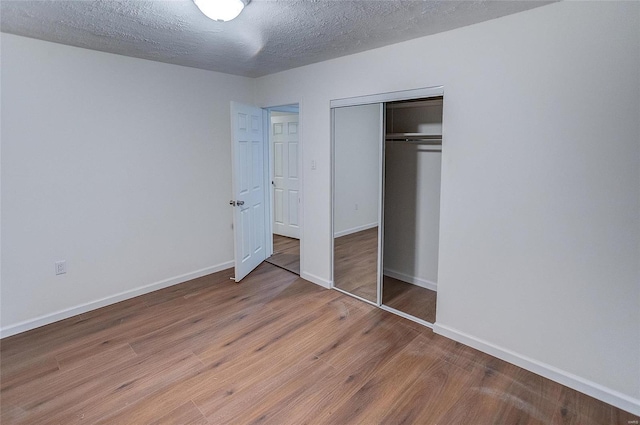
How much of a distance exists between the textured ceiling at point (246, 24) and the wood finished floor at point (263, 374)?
7.83 ft

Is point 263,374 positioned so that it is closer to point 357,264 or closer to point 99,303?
point 357,264

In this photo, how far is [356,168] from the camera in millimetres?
3545

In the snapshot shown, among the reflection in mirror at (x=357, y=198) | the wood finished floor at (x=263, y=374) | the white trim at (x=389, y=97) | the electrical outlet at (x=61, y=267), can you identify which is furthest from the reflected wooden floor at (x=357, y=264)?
the electrical outlet at (x=61, y=267)

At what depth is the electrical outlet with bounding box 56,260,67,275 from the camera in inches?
122

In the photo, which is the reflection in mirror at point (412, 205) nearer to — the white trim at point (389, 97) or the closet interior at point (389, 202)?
the closet interior at point (389, 202)

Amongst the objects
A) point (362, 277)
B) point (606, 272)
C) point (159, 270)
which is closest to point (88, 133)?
point (159, 270)

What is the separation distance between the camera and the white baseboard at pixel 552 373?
6.74 ft

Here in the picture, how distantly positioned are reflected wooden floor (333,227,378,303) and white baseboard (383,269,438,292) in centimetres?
46

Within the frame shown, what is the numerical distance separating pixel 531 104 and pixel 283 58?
88.3 inches

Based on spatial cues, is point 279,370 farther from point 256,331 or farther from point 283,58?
point 283,58

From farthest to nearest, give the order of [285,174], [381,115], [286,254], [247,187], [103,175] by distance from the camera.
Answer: [285,174], [286,254], [247,187], [103,175], [381,115]

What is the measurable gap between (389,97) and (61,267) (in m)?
3.30

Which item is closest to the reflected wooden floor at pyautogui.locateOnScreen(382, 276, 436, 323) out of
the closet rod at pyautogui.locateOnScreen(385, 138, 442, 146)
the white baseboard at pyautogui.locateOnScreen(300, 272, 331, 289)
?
the white baseboard at pyautogui.locateOnScreen(300, 272, 331, 289)

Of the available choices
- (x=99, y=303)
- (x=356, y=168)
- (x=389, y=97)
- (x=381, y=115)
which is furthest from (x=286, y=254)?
(x=389, y=97)
